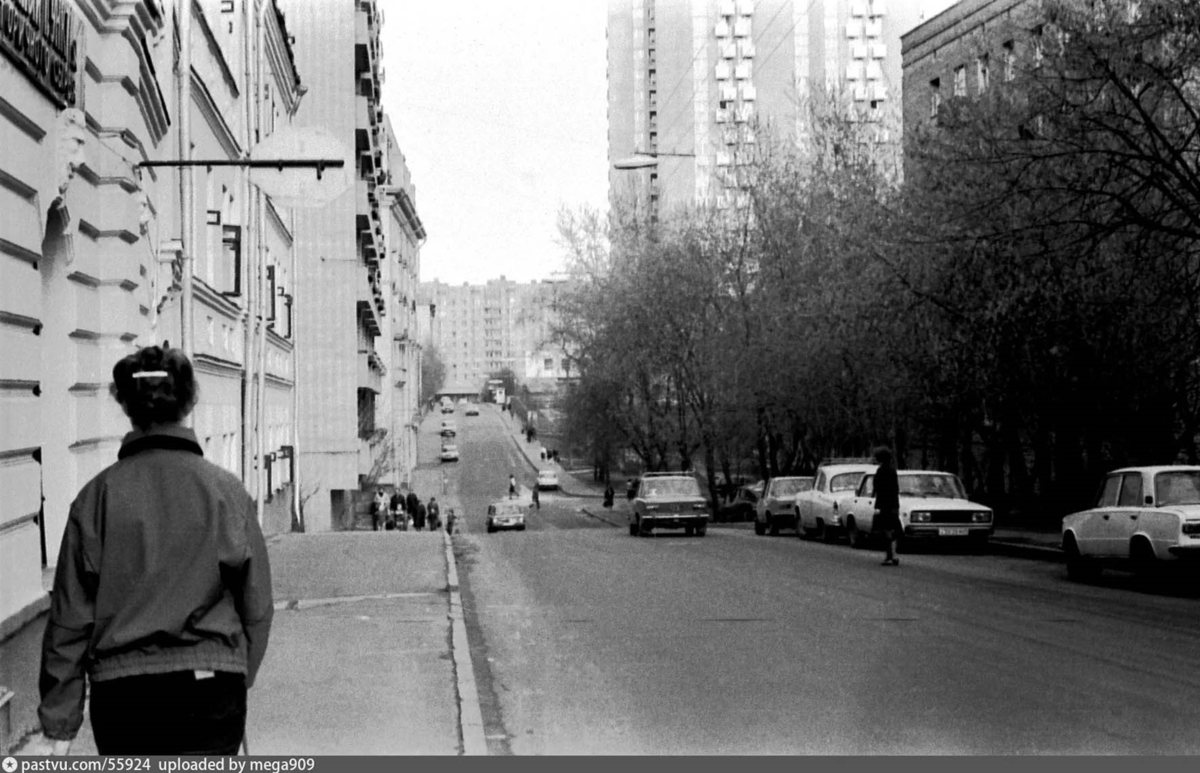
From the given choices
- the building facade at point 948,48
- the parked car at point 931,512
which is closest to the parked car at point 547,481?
the building facade at point 948,48

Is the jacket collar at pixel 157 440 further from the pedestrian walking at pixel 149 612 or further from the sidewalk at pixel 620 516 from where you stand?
the sidewalk at pixel 620 516

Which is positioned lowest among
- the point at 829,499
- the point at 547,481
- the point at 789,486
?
the point at 547,481

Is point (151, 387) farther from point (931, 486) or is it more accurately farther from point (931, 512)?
point (931, 486)

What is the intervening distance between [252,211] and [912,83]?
91.6ft

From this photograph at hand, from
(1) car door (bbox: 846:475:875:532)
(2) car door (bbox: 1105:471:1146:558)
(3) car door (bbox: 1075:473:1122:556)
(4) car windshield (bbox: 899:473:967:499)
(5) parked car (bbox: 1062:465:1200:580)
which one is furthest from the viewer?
(4) car windshield (bbox: 899:473:967:499)

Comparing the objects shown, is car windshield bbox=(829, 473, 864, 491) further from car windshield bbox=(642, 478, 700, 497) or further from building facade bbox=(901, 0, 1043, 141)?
building facade bbox=(901, 0, 1043, 141)

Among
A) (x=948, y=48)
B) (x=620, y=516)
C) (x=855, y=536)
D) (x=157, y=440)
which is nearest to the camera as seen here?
(x=157, y=440)

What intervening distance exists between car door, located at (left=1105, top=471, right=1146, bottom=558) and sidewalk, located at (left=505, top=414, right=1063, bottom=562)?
230 inches

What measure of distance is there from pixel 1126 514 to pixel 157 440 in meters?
16.6

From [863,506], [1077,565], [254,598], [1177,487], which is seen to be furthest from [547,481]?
[254,598]

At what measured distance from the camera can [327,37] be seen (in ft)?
164

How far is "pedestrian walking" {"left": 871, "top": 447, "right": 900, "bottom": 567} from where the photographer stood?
2327 centimetres

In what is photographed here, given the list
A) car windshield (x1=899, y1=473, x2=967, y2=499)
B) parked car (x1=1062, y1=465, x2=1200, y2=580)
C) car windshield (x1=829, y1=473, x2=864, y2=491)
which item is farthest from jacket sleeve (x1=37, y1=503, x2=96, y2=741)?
car windshield (x1=829, y1=473, x2=864, y2=491)

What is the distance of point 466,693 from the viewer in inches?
378
